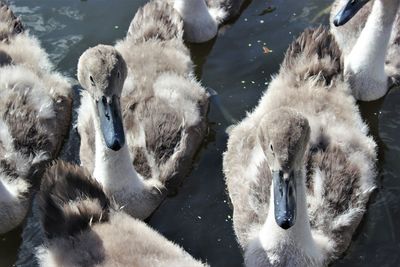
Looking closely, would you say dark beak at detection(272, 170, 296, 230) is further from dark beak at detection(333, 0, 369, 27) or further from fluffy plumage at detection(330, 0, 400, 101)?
fluffy plumage at detection(330, 0, 400, 101)

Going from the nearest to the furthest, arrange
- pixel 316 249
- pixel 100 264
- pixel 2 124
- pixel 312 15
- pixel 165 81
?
1. pixel 100 264
2. pixel 316 249
3. pixel 2 124
4. pixel 165 81
5. pixel 312 15

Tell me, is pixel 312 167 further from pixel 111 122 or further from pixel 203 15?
pixel 203 15

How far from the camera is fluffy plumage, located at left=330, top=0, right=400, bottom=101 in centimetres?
771

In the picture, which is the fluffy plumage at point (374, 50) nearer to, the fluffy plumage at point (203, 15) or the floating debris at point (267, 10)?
the floating debris at point (267, 10)

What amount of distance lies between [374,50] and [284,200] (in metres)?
2.72

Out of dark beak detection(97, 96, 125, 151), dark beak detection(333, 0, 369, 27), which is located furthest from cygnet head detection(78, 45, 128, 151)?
dark beak detection(333, 0, 369, 27)

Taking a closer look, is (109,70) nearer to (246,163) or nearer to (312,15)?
(246,163)

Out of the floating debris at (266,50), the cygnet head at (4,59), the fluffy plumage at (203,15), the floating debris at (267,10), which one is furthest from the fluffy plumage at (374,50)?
the cygnet head at (4,59)

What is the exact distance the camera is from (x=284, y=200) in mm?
5621

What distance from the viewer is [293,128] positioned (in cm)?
570

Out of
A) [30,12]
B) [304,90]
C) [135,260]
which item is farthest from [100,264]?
[30,12]

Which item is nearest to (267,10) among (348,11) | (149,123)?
(348,11)

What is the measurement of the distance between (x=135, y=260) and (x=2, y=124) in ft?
7.16

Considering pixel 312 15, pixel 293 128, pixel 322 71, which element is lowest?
pixel 312 15
